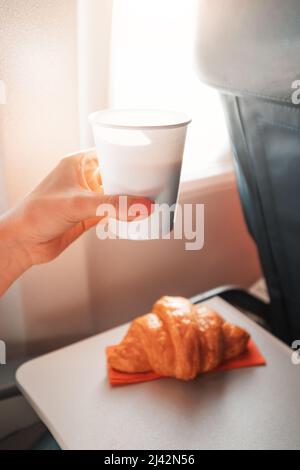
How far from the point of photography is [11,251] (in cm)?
76

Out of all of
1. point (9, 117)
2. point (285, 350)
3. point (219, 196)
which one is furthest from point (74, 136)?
point (285, 350)

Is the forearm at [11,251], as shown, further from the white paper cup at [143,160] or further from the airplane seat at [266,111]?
the airplane seat at [266,111]

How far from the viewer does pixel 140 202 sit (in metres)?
0.62

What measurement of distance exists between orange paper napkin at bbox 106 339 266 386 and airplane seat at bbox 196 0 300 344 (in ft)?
0.47

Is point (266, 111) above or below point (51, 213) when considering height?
above

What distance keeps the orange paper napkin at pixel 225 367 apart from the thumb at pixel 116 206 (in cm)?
34

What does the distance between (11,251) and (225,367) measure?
0.41 meters

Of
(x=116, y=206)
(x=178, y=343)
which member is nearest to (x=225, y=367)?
(x=178, y=343)

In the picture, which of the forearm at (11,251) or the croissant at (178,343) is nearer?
the forearm at (11,251)

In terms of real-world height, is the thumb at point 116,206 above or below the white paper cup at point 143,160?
below

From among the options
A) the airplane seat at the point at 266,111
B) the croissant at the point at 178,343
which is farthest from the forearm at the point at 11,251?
the airplane seat at the point at 266,111

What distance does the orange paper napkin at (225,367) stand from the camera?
2.76 ft

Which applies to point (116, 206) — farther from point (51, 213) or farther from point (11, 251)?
point (11, 251)

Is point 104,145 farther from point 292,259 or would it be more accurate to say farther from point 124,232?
point 292,259
